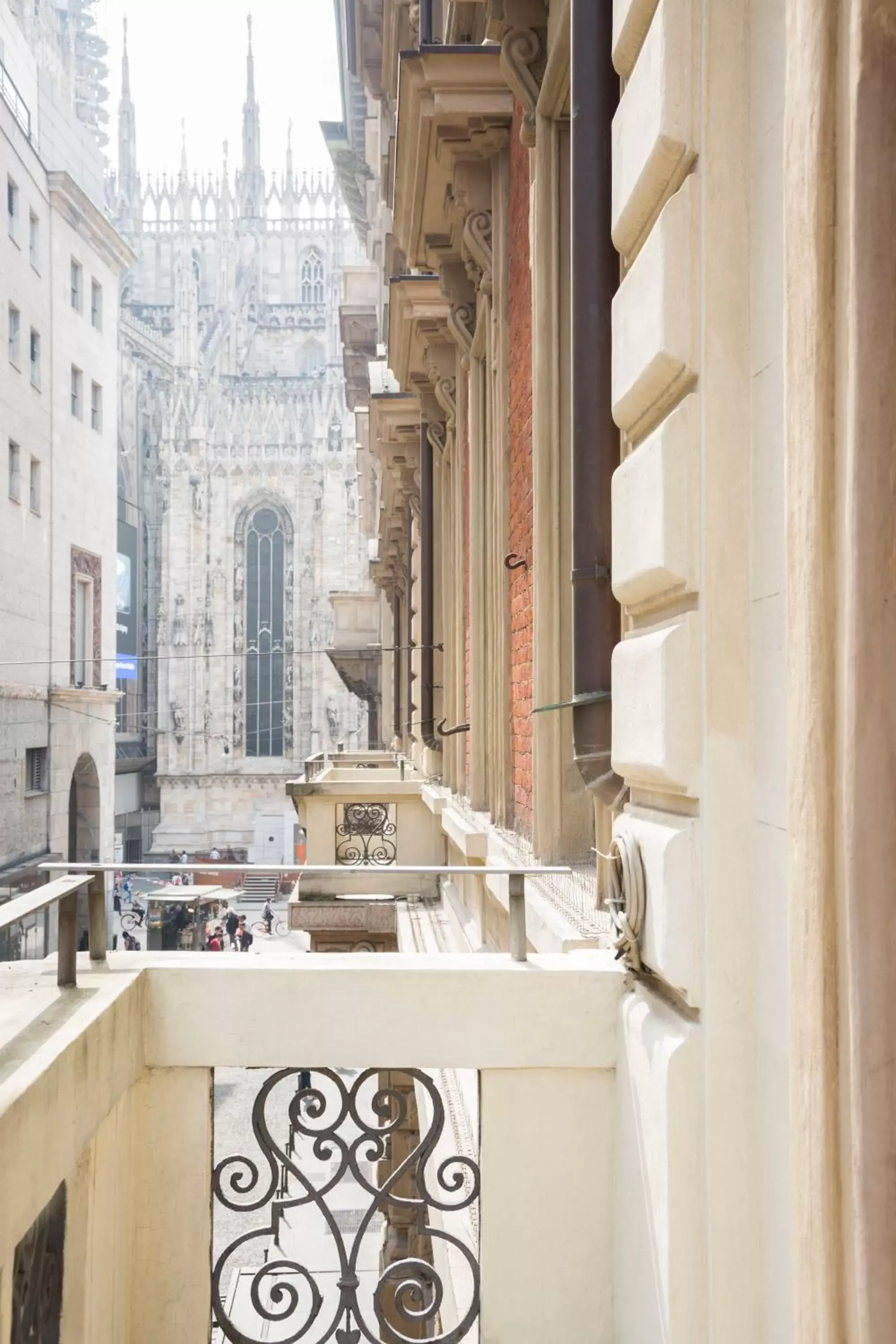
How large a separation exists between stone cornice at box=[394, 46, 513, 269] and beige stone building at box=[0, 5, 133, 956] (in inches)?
610

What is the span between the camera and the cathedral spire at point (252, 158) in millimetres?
70625

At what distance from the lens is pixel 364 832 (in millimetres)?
10789

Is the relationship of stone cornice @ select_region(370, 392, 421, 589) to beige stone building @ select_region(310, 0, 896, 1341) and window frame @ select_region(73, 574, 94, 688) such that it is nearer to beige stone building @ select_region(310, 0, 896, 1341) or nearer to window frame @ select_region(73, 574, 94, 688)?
window frame @ select_region(73, 574, 94, 688)

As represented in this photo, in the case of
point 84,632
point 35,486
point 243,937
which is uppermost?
point 35,486

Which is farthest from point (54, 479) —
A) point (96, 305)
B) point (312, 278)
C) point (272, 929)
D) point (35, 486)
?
point (312, 278)

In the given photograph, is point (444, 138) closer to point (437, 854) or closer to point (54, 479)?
point (437, 854)

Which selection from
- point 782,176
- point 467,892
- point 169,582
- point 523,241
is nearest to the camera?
point 782,176

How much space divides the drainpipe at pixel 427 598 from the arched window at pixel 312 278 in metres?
63.0

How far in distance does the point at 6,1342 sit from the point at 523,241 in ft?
17.3

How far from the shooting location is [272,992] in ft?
9.75

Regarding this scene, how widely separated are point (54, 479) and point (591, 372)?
77.1ft

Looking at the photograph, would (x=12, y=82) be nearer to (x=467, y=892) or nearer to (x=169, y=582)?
(x=467, y=892)

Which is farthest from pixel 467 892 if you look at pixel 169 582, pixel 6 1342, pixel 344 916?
pixel 169 582

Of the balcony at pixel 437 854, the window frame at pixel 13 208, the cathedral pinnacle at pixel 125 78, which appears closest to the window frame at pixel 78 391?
the window frame at pixel 13 208
